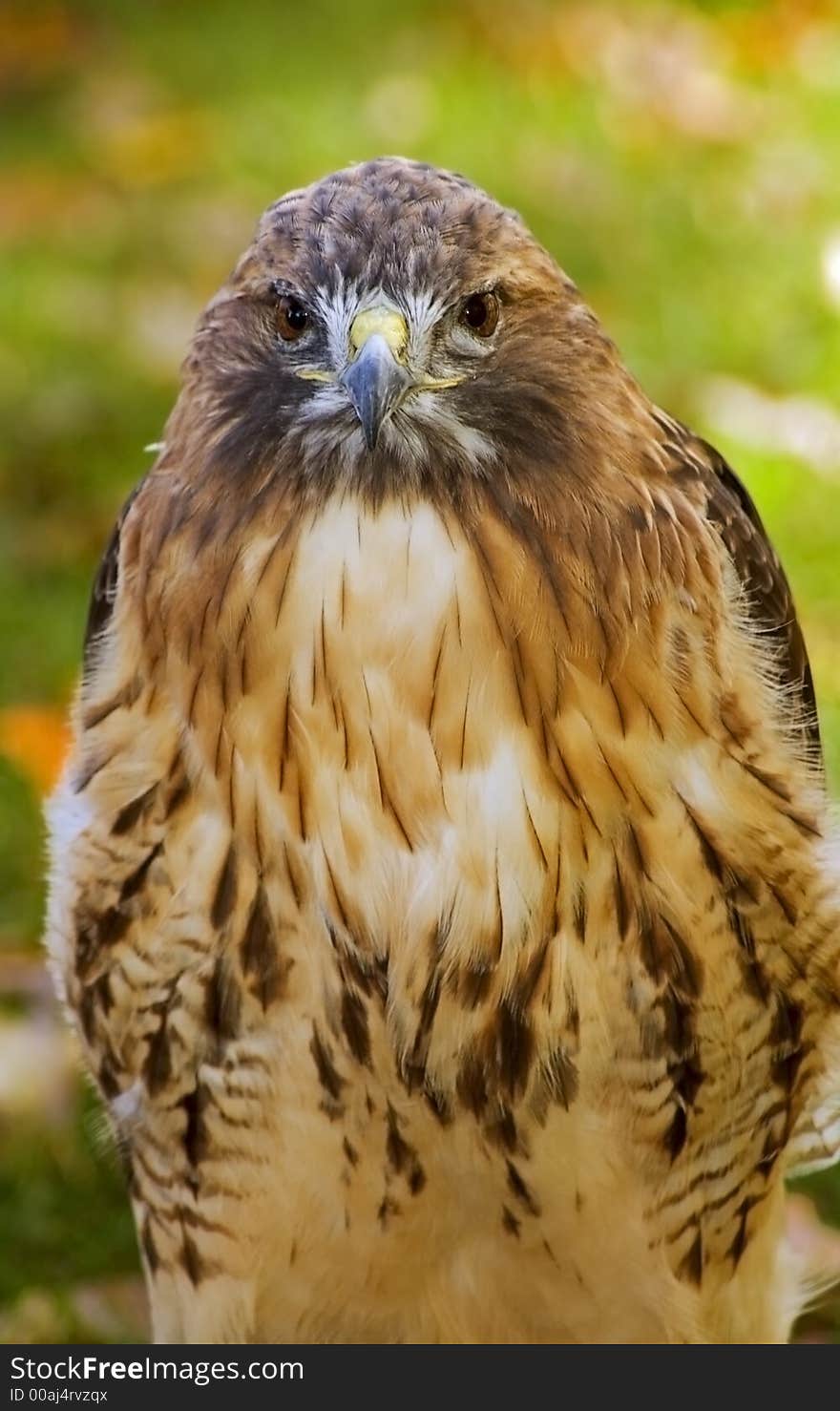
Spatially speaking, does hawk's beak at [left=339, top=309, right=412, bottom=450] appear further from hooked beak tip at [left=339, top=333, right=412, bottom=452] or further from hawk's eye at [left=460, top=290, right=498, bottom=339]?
hawk's eye at [left=460, top=290, right=498, bottom=339]

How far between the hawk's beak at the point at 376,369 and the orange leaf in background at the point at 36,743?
2.12 m

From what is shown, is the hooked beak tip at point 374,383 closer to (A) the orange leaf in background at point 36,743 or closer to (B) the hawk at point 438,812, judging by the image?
(B) the hawk at point 438,812

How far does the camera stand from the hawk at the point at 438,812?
→ 264 centimetres

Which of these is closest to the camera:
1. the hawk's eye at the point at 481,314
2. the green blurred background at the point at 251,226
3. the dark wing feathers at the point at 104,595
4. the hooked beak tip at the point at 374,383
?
the hooked beak tip at the point at 374,383

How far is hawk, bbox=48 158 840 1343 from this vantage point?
2.64m

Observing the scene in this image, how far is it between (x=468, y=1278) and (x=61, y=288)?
149 inches

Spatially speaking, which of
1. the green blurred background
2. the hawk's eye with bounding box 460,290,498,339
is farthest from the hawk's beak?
the green blurred background

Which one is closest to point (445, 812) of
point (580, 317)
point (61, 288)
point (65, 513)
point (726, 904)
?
point (726, 904)

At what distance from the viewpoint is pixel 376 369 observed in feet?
8.15

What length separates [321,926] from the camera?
2859 mm

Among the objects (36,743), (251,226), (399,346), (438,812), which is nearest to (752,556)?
(438,812)

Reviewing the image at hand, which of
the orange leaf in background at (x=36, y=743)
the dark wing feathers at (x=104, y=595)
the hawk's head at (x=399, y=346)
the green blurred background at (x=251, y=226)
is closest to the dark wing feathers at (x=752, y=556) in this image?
the hawk's head at (x=399, y=346)

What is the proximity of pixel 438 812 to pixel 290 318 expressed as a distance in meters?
0.60

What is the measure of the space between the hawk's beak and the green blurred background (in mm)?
1589
